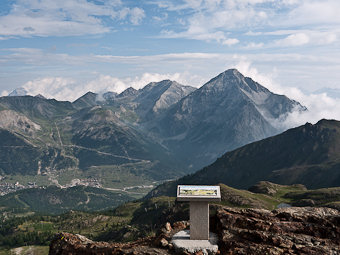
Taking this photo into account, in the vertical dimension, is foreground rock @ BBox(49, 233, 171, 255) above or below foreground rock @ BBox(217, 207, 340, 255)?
below

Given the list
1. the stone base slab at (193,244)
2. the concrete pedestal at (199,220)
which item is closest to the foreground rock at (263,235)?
the stone base slab at (193,244)

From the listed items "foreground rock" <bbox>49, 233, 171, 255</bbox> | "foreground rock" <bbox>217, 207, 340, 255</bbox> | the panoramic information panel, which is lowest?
"foreground rock" <bbox>49, 233, 171, 255</bbox>

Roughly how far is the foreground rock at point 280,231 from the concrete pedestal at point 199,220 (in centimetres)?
297

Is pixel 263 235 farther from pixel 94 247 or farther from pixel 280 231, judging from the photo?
pixel 94 247

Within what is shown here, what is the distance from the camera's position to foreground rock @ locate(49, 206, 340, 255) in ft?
173

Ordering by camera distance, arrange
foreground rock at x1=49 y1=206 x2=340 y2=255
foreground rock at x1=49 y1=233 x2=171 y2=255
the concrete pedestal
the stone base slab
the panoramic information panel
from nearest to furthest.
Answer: foreground rock at x1=49 y1=206 x2=340 y2=255 → the stone base slab → foreground rock at x1=49 y1=233 x2=171 y2=255 → the panoramic information panel → the concrete pedestal

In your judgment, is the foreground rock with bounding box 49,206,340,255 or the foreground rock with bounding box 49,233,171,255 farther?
the foreground rock with bounding box 49,233,171,255

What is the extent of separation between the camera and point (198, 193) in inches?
2279

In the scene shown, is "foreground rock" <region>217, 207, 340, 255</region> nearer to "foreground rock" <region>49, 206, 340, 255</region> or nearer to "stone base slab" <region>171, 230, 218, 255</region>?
"foreground rock" <region>49, 206, 340, 255</region>

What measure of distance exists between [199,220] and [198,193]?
443 centimetres

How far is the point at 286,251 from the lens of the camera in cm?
5172

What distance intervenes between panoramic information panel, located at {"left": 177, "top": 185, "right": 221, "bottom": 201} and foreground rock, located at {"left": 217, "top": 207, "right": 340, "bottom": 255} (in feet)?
18.2

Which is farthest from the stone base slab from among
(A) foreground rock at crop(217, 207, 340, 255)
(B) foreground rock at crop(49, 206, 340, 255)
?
(A) foreground rock at crop(217, 207, 340, 255)

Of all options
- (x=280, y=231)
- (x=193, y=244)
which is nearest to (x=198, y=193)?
(x=193, y=244)
